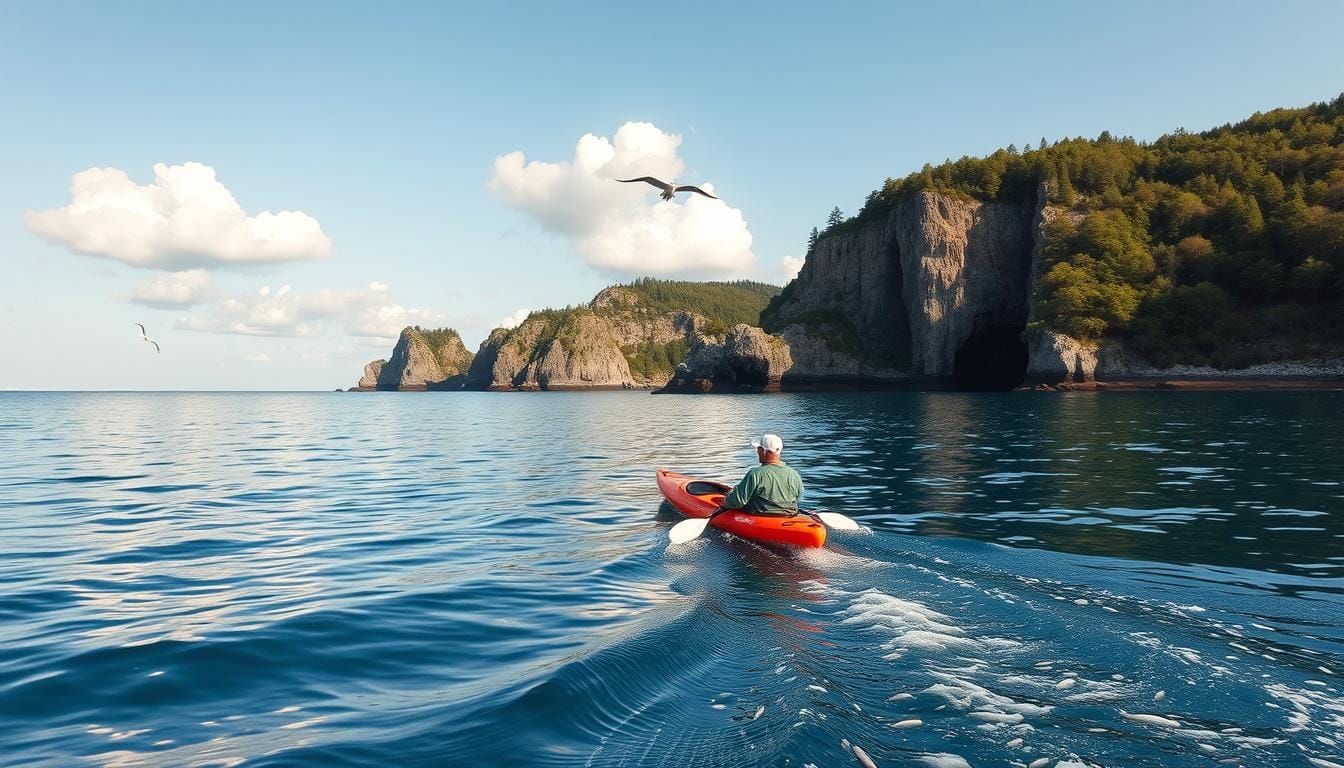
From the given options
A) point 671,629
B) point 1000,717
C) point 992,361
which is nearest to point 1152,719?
point 1000,717

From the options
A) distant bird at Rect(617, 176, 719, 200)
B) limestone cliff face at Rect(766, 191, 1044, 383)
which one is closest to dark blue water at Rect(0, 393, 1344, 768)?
distant bird at Rect(617, 176, 719, 200)

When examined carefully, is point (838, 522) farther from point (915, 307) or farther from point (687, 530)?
point (915, 307)

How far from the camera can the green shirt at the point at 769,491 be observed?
11336mm

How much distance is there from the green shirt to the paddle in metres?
0.39

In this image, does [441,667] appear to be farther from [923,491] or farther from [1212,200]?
[1212,200]

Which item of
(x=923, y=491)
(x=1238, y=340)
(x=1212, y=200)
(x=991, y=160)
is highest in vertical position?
(x=991, y=160)

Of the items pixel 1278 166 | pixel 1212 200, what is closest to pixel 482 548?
pixel 1212 200

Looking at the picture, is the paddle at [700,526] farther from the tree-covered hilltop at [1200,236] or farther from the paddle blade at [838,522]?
the tree-covered hilltop at [1200,236]

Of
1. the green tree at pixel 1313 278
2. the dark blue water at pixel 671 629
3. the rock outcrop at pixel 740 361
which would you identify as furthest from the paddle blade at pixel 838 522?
the rock outcrop at pixel 740 361

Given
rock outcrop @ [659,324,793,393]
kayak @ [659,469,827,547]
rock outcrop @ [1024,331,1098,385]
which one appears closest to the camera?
kayak @ [659,469,827,547]

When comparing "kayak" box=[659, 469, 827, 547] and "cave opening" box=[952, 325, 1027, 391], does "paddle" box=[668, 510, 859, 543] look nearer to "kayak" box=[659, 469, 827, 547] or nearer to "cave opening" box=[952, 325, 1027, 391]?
"kayak" box=[659, 469, 827, 547]

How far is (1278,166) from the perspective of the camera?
3610 inches

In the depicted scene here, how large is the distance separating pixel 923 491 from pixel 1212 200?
101915 mm

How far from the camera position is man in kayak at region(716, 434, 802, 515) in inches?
446
